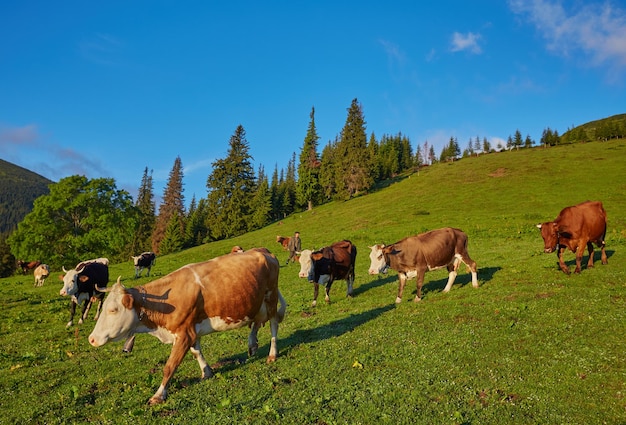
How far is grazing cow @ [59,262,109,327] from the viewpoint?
15984 millimetres

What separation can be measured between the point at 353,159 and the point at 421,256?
226ft

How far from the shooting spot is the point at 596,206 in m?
16.9

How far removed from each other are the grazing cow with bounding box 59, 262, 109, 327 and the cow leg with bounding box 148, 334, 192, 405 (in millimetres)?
10610

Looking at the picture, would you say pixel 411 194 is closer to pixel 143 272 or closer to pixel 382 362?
pixel 143 272

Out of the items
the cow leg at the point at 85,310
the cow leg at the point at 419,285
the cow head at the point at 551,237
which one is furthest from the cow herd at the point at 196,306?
the cow head at the point at 551,237

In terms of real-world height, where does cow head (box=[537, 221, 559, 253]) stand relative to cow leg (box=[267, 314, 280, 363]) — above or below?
above

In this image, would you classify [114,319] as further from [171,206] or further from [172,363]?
[171,206]

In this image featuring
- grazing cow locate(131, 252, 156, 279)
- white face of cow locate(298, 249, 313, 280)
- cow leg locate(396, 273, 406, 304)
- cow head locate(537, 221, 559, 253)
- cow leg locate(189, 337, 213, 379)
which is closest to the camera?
cow leg locate(189, 337, 213, 379)

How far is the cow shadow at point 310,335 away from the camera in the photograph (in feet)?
31.5

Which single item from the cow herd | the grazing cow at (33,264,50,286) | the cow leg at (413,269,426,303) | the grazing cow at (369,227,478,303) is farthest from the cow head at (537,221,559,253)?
the grazing cow at (33,264,50,286)

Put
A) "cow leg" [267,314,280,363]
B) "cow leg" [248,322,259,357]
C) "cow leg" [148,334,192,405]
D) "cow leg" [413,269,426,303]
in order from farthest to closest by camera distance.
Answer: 1. "cow leg" [413,269,426,303]
2. "cow leg" [248,322,259,357]
3. "cow leg" [267,314,280,363]
4. "cow leg" [148,334,192,405]

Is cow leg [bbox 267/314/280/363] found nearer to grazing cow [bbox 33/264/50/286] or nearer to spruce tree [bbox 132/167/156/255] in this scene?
grazing cow [bbox 33/264/50/286]

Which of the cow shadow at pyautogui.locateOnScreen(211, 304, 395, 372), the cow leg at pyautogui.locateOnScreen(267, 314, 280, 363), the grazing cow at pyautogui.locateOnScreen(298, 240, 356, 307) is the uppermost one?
the grazing cow at pyautogui.locateOnScreen(298, 240, 356, 307)

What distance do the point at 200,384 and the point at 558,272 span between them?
607 inches
